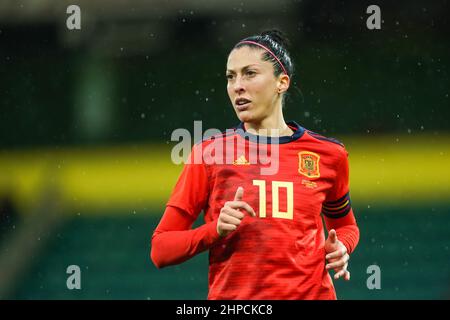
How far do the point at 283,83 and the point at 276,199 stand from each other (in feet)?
1.54

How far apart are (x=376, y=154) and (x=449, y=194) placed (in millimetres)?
807

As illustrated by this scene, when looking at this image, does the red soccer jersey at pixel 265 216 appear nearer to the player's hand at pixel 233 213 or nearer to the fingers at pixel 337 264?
the fingers at pixel 337 264

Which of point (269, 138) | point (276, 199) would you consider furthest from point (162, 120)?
point (276, 199)

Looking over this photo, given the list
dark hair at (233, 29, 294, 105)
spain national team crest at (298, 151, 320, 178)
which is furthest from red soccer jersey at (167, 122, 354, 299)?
dark hair at (233, 29, 294, 105)

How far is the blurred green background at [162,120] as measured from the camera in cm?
721

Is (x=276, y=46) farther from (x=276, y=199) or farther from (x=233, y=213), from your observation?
(x=233, y=213)

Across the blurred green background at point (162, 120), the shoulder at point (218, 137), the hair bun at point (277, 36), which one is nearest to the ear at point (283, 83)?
the hair bun at point (277, 36)

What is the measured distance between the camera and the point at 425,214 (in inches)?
287

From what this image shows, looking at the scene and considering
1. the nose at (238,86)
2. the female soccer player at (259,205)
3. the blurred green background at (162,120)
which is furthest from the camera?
the blurred green background at (162,120)

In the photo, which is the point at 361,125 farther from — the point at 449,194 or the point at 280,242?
the point at 280,242

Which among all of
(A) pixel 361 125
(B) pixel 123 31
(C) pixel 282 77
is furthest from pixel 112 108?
(C) pixel 282 77

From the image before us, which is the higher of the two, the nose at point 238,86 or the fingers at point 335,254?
the nose at point 238,86

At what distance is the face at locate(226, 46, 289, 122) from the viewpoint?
9.11 ft

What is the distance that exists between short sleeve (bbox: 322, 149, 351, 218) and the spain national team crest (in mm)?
109
